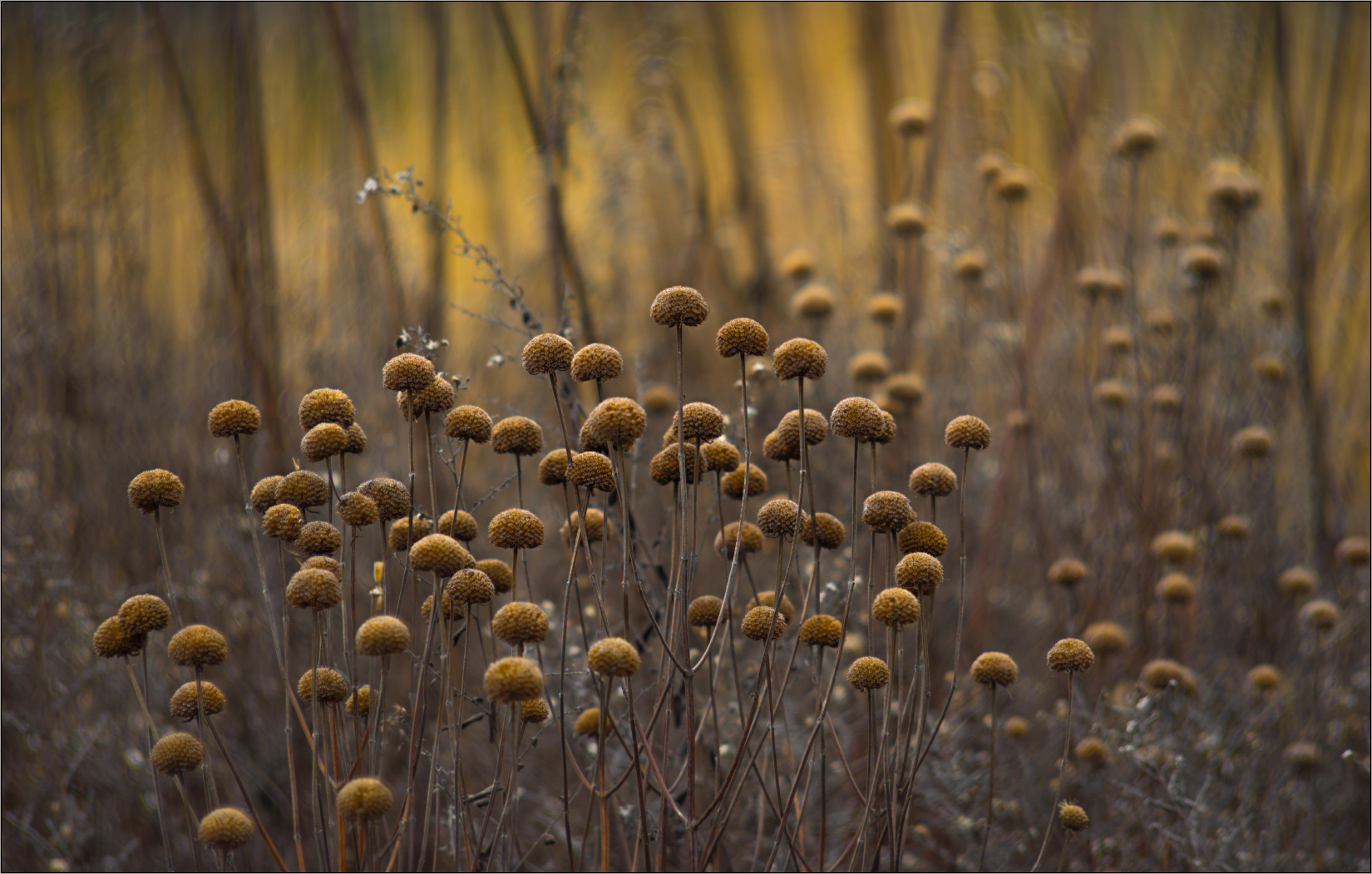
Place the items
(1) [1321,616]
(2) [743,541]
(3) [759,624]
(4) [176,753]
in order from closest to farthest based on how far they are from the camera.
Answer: (4) [176,753], (3) [759,624], (2) [743,541], (1) [1321,616]

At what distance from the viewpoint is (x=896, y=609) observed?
115cm

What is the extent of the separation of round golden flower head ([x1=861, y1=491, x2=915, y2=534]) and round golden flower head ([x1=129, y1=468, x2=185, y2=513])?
0.90 meters

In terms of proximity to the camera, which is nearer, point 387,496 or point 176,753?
point 176,753

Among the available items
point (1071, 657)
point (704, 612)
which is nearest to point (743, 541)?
point (704, 612)

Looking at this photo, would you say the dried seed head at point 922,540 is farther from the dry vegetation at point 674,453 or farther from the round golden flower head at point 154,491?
the round golden flower head at point 154,491

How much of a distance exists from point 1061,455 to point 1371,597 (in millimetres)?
842

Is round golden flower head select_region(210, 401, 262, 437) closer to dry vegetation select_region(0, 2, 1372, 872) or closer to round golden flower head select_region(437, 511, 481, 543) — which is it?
dry vegetation select_region(0, 2, 1372, 872)

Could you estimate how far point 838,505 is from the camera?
277 centimetres

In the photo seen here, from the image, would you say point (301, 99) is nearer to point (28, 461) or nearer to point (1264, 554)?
point (28, 461)

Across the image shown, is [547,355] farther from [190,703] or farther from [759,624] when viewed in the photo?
[190,703]

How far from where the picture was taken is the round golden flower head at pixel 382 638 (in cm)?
104

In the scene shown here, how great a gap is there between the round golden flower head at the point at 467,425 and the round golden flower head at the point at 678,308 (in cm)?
27

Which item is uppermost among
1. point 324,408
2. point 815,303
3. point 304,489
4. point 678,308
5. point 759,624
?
point 815,303

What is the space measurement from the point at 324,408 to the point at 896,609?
2.54 ft
